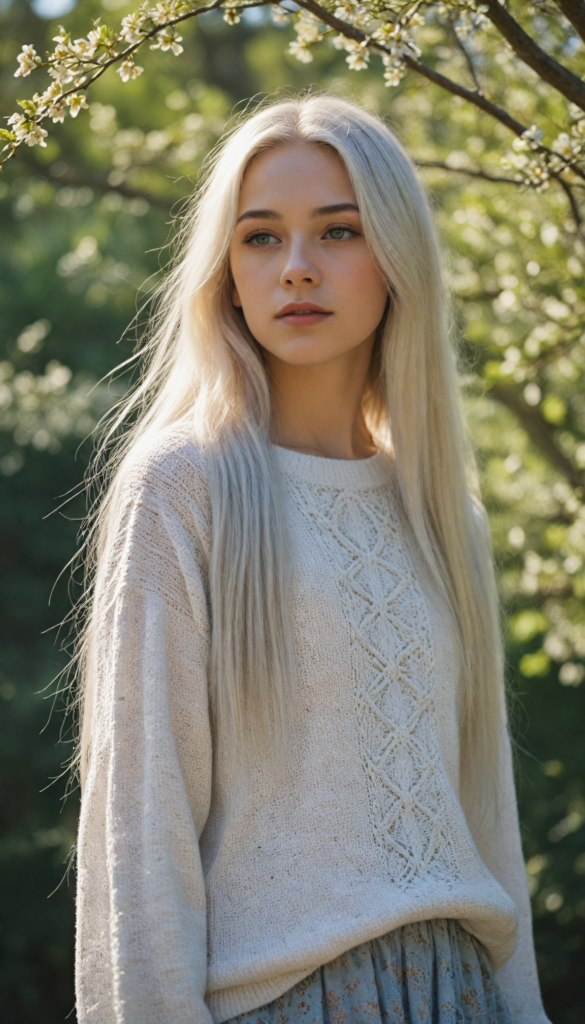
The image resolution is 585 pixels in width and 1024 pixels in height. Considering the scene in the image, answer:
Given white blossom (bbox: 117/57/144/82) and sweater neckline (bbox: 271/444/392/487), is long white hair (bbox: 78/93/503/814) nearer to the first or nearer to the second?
sweater neckline (bbox: 271/444/392/487)

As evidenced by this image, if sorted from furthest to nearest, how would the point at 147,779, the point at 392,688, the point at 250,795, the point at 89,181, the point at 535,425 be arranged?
the point at 89,181 → the point at 535,425 → the point at 392,688 → the point at 250,795 → the point at 147,779

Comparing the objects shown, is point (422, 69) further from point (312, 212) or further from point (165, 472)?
point (165, 472)

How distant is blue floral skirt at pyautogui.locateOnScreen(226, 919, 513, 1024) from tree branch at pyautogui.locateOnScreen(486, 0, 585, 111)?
126 cm

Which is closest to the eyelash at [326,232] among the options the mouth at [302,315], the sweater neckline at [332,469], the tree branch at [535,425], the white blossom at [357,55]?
the mouth at [302,315]

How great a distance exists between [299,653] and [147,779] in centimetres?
30

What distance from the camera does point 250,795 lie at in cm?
149

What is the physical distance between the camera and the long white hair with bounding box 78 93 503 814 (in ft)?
4.94

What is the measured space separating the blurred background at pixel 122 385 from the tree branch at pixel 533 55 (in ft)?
2.79

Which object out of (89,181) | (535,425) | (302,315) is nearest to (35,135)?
(302,315)

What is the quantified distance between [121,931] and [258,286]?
1010 mm

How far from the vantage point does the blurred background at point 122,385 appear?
117 inches

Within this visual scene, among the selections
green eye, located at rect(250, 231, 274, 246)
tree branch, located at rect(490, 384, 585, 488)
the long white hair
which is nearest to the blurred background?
tree branch, located at rect(490, 384, 585, 488)

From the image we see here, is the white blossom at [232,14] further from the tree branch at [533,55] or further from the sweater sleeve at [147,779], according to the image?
the sweater sleeve at [147,779]

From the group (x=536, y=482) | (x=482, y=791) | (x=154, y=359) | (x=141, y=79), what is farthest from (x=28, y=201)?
(x=482, y=791)
